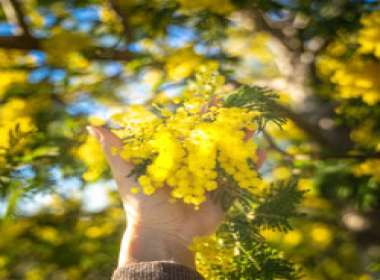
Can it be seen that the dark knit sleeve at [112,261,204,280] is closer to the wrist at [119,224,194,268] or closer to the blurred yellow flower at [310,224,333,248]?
the wrist at [119,224,194,268]

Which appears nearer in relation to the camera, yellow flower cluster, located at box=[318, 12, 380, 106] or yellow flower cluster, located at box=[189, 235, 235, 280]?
yellow flower cluster, located at box=[189, 235, 235, 280]

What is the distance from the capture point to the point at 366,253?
5.35 m

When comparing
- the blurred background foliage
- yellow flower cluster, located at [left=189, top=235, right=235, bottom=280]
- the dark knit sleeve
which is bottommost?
the blurred background foliage

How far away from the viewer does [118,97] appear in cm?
407

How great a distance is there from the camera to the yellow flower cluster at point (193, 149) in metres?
1.43

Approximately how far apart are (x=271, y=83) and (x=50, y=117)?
10.3ft

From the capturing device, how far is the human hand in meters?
1.54

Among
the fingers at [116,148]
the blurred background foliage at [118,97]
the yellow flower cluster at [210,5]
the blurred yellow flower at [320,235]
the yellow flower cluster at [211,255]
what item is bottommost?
the blurred yellow flower at [320,235]

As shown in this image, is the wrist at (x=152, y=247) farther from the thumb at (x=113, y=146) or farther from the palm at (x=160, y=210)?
the thumb at (x=113, y=146)

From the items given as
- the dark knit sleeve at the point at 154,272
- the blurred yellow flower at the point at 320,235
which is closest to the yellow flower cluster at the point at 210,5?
the dark knit sleeve at the point at 154,272

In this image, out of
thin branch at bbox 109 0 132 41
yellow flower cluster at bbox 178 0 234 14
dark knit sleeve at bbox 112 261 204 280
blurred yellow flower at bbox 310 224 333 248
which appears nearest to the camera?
dark knit sleeve at bbox 112 261 204 280

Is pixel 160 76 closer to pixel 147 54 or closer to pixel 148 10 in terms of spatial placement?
pixel 147 54

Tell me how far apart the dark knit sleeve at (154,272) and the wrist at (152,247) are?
0.24 feet

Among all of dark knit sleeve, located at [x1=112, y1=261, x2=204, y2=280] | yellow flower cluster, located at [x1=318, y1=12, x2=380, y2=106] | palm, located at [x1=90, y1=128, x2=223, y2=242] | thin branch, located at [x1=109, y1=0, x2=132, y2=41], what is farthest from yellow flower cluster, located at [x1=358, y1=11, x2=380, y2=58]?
dark knit sleeve, located at [x1=112, y1=261, x2=204, y2=280]
